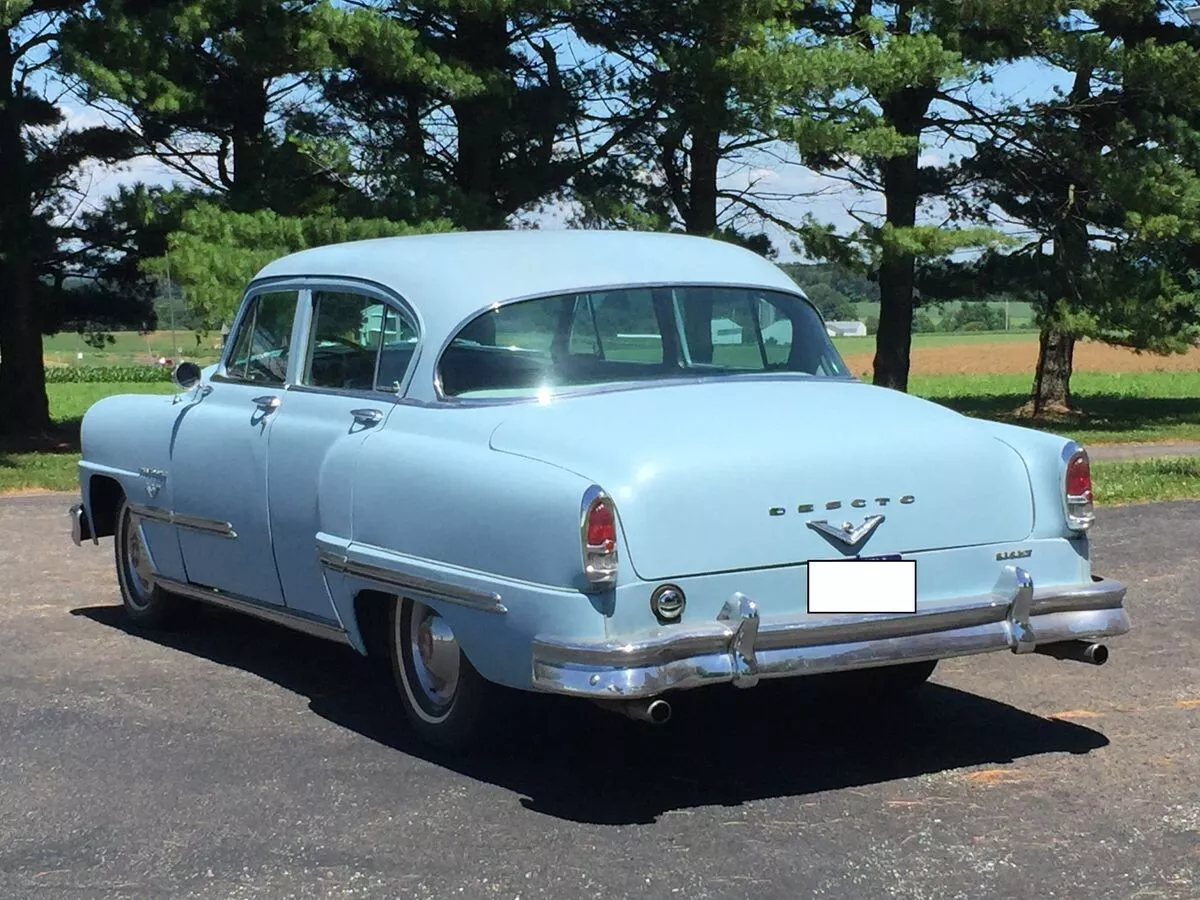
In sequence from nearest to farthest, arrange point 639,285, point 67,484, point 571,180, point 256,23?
point 639,285 → point 67,484 → point 256,23 → point 571,180

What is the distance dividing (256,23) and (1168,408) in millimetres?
19693

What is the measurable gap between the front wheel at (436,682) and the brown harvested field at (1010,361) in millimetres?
44411

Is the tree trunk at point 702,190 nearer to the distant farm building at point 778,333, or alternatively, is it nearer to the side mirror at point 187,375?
the side mirror at point 187,375

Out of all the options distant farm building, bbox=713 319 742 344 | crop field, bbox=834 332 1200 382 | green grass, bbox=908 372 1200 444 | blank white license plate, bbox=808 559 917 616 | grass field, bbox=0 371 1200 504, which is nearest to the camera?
blank white license plate, bbox=808 559 917 616

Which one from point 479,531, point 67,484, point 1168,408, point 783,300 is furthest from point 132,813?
point 1168,408

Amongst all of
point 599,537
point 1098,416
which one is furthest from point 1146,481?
point 1098,416

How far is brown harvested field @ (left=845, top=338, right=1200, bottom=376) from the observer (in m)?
53.7

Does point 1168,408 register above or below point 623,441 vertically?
below

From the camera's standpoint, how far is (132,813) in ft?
16.5

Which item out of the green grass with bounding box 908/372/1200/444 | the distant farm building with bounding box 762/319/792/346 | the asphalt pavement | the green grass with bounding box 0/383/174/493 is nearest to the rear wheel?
the asphalt pavement

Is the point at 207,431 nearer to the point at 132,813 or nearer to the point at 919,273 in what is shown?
the point at 132,813

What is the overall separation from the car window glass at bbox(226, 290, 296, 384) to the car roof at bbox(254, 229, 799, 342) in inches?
6.4

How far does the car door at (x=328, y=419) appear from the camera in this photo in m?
5.91

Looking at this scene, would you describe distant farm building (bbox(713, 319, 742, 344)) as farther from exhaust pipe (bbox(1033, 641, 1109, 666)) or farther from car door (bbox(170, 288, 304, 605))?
car door (bbox(170, 288, 304, 605))
